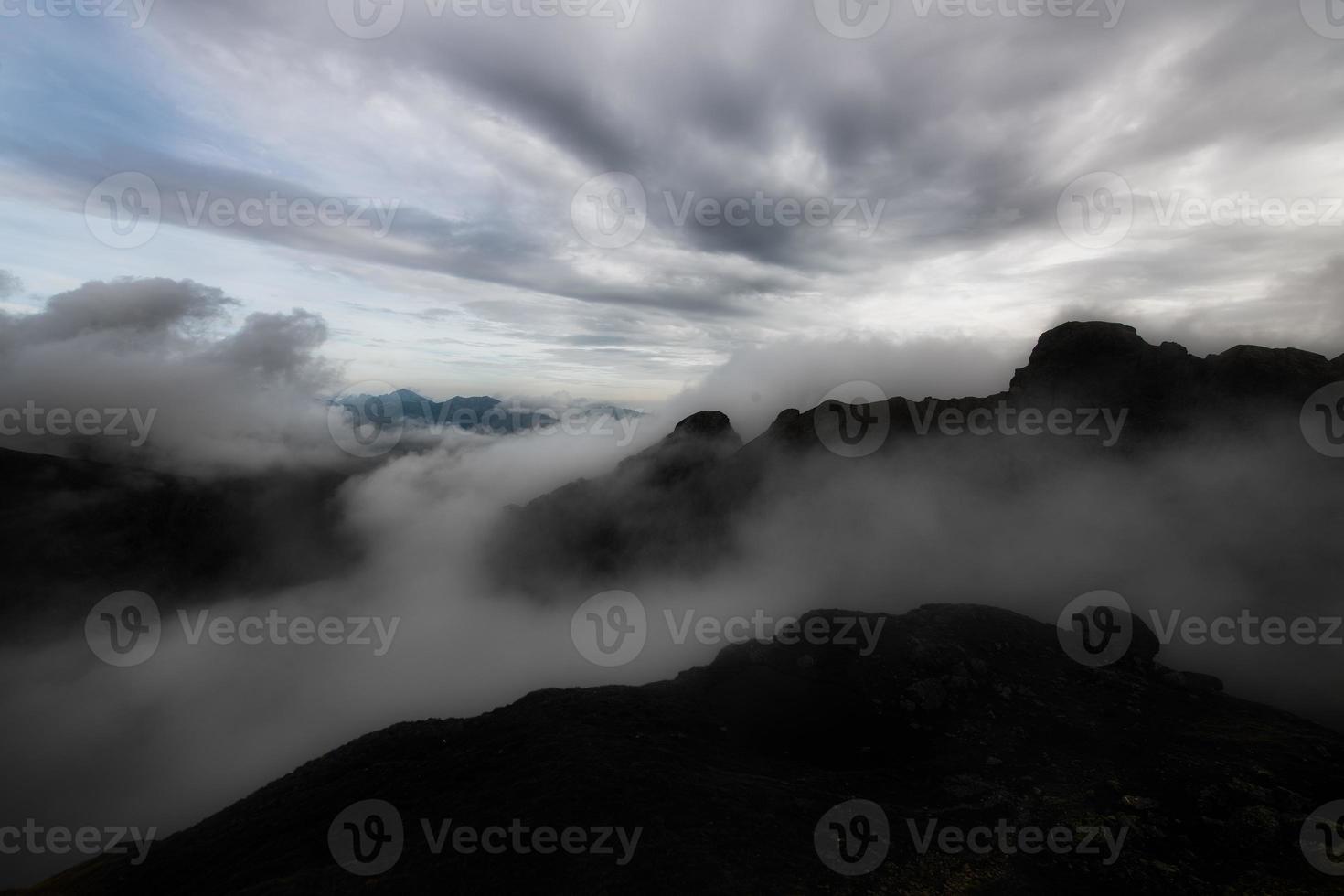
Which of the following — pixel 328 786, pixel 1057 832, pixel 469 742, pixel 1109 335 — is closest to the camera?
pixel 1057 832

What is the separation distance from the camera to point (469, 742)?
57.2 metres

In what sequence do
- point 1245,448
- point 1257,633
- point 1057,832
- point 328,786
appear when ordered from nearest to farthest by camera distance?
point 1057,832 → point 328,786 → point 1257,633 → point 1245,448

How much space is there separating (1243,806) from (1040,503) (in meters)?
149

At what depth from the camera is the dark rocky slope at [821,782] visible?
35.5 metres

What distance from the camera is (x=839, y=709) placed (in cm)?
6569

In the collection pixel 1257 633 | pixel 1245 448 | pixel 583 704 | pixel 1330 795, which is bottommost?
pixel 1257 633

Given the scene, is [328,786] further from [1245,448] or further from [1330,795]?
[1245,448]

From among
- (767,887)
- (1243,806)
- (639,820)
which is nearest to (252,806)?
→ (639,820)

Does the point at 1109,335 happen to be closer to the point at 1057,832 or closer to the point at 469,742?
the point at 1057,832

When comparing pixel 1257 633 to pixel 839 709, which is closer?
pixel 839 709

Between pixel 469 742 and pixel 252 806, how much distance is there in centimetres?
2174

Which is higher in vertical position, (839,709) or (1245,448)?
(1245,448)

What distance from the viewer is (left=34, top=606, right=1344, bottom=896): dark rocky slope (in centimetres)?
3553

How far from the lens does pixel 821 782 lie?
4859 centimetres
